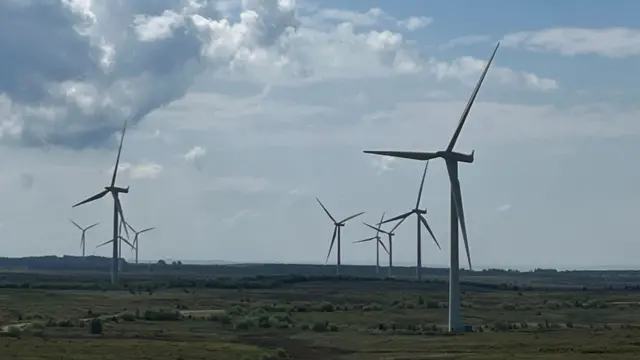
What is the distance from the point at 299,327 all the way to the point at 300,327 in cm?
16

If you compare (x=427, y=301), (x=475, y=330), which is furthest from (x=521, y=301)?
(x=475, y=330)

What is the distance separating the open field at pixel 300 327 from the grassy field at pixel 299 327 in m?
0.10

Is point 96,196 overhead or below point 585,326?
overhead

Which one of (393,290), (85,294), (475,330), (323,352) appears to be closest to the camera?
(323,352)

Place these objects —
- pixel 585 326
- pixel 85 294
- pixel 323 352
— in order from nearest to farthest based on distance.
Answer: pixel 323 352 < pixel 585 326 < pixel 85 294

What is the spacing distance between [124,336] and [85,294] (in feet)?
250

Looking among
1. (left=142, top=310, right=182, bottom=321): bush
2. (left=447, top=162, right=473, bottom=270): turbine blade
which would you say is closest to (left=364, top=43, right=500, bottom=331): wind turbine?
(left=447, top=162, right=473, bottom=270): turbine blade

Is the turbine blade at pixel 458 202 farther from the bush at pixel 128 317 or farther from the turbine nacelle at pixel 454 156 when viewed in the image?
the bush at pixel 128 317

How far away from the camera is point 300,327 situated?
99500 millimetres

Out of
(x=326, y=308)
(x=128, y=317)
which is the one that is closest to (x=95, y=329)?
(x=128, y=317)

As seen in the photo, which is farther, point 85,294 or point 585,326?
point 85,294

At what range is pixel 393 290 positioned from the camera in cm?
18912

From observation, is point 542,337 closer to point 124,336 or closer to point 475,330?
point 475,330

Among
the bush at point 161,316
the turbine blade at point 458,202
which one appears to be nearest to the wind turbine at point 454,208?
the turbine blade at point 458,202
